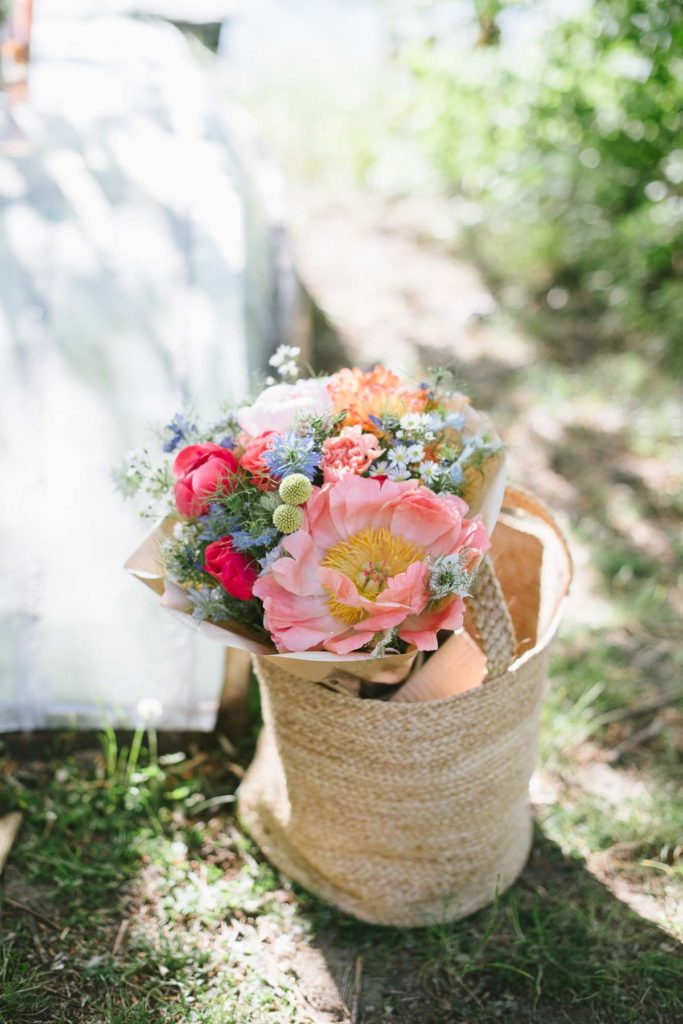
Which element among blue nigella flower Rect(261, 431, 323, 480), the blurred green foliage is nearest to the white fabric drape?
blue nigella flower Rect(261, 431, 323, 480)

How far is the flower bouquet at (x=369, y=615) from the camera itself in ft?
4.67

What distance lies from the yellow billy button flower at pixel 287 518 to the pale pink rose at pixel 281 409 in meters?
0.17

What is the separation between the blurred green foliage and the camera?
368 centimetres

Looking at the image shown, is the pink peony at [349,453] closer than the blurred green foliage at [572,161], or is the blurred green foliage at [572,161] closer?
the pink peony at [349,453]

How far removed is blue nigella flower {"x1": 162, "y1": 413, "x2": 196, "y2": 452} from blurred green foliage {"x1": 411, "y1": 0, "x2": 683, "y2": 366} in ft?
7.94

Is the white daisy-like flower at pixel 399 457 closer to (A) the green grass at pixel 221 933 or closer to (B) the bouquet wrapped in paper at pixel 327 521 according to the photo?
(B) the bouquet wrapped in paper at pixel 327 521

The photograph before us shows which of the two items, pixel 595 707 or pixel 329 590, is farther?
pixel 595 707

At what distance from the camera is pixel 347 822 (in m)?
1.80

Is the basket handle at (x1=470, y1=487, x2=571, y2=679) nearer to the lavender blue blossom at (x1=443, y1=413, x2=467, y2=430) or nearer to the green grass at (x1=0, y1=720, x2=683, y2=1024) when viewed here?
the lavender blue blossom at (x1=443, y1=413, x2=467, y2=430)

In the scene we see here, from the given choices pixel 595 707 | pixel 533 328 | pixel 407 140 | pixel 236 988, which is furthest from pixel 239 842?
pixel 407 140

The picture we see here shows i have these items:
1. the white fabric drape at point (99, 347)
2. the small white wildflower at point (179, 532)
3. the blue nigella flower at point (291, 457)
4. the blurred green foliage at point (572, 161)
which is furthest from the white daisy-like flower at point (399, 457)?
the blurred green foliage at point (572, 161)

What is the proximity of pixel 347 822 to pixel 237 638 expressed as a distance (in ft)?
1.68

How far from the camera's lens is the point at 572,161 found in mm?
3988

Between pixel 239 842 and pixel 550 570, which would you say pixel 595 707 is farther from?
pixel 239 842
